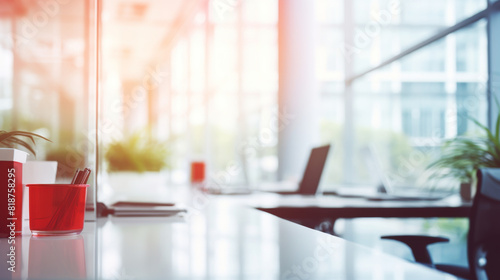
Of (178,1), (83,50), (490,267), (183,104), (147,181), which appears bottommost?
(490,267)

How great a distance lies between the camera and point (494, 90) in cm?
331

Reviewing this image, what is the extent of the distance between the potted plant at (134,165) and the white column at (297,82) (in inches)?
111

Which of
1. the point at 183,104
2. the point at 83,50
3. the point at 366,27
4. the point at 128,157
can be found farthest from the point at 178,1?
the point at 83,50

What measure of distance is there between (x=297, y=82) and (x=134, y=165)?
3.07m

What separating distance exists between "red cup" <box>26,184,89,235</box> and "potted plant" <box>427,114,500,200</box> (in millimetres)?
2303

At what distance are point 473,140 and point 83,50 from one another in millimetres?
2190

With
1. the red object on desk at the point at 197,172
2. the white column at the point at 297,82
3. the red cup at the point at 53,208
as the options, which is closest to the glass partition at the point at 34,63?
the red object on desk at the point at 197,172

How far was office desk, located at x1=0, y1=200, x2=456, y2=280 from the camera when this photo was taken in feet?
1.90

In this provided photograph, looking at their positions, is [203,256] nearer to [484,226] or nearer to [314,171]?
[484,226]

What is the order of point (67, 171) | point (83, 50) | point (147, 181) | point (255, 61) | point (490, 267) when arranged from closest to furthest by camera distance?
point (67, 171) < point (83, 50) < point (490, 267) < point (147, 181) < point (255, 61)

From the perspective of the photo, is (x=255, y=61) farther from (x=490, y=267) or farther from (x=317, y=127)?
(x=490, y=267)

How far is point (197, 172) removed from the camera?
4543 mm

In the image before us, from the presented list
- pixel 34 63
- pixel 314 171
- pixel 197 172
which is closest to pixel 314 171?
pixel 314 171

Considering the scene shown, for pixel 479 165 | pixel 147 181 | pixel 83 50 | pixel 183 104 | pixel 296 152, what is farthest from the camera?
pixel 183 104
